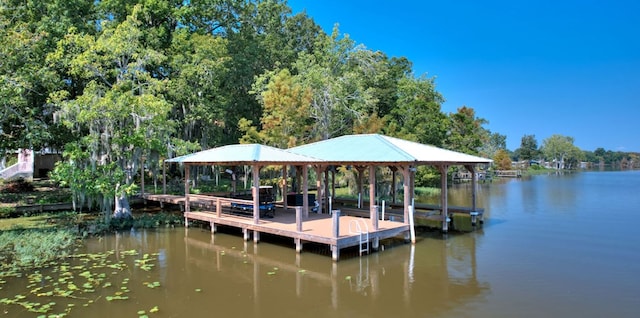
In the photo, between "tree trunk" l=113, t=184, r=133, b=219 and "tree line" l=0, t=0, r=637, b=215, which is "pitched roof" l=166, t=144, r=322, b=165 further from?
"tree trunk" l=113, t=184, r=133, b=219

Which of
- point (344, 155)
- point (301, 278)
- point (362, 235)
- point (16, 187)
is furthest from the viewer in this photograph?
point (16, 187)

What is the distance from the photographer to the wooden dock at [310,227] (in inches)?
433

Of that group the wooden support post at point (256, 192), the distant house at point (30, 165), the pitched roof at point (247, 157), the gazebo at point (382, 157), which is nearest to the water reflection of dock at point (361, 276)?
Answer: the wooden support post at point (256, 192)

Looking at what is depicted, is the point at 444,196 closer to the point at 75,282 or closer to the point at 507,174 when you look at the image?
the point at 75,282

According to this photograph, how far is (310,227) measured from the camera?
12.4m

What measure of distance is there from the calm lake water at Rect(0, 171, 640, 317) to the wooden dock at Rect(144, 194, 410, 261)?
0.46 meters

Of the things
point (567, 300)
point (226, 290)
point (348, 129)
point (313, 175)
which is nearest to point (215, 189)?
point (313, 175)

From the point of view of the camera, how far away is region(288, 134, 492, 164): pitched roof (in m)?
13.0

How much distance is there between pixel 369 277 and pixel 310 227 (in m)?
3.42

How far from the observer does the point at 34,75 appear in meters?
14.3

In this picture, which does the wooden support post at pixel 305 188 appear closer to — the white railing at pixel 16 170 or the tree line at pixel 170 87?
the tree line at pixel 170 87

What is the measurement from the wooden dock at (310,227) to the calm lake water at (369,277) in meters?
0.46

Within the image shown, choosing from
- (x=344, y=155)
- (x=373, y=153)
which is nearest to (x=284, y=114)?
(x=344, y=155)

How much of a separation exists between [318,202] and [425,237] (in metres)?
4.22
